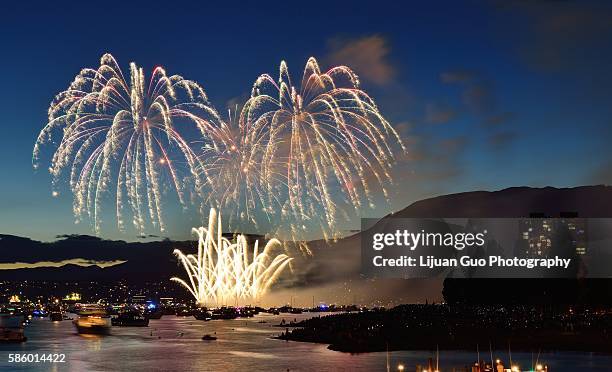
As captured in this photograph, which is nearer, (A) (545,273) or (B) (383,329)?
(B) (383,329)

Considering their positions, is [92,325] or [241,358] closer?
[241,358]

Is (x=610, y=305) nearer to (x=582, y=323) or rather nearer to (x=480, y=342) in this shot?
(x=582, y=323)

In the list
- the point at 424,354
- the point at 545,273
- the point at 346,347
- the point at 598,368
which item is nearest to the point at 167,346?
the point at 346,347

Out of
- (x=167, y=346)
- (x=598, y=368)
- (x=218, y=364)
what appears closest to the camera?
(x=598, y=368)

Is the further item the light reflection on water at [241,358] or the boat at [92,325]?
the boat at [92,325]

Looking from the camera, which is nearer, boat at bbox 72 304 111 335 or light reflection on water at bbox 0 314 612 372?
light reflection on water at bbox 0 314 612 372

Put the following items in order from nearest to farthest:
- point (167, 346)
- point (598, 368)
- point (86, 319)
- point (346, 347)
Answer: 1. point (598, 368)
2. point (346, 347)
3. point (167, 346)
4. point (86, 319)

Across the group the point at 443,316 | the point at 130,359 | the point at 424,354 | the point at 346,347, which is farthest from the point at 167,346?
the point at 443,316

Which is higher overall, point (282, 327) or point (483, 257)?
point (483, 257)

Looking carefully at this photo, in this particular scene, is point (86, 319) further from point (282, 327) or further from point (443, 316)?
point (443, 316)
